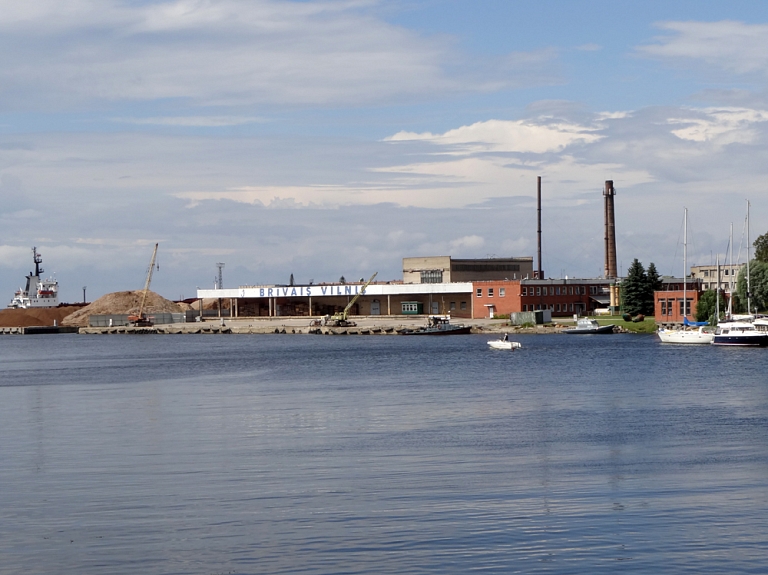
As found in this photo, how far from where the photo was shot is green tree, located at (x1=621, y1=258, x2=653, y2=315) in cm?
13588

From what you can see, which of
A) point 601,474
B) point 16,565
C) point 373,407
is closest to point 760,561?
point 601,474

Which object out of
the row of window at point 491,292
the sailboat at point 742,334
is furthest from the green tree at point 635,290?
the sailboat at point 742,334

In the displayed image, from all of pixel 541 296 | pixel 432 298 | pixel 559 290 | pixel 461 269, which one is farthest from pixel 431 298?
pixel 559 290

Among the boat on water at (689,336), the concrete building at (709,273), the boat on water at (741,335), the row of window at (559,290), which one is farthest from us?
the concrete building at (709,273)

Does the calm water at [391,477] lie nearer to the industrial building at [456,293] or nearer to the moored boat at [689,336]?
the moored boat at [689,336]

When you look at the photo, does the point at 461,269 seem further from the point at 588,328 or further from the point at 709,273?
the point at 709,273

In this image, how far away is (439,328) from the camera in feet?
449

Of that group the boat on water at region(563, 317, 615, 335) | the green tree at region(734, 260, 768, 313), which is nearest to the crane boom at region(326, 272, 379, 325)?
the boat on water at region(563, 317, 615, 335)

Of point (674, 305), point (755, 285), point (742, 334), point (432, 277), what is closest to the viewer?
point (742, 334)

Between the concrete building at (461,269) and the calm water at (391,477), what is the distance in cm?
9776

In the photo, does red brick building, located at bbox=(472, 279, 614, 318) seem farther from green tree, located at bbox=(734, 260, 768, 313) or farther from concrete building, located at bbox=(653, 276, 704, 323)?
green tree, located at bbox=(734, 260, 768, 313)

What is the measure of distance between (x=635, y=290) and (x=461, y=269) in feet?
108

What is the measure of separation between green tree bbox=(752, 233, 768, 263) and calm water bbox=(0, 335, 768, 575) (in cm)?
7498

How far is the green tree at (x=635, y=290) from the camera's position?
136 meters
